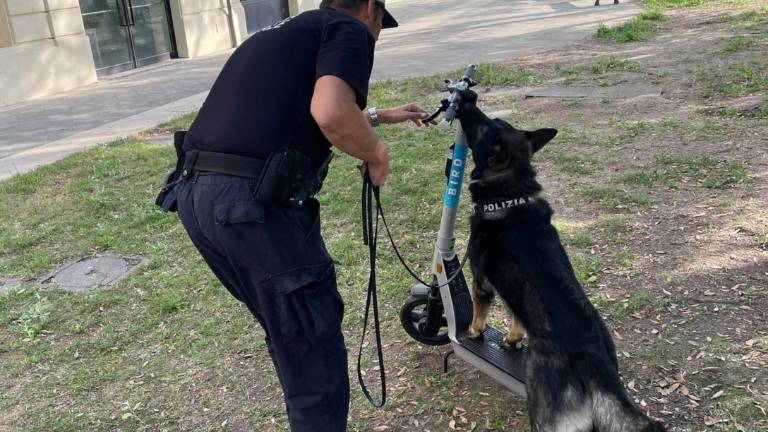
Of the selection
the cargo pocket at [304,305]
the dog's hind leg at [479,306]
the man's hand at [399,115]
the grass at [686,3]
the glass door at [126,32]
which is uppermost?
the glass door at [126,32]

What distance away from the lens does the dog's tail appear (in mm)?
2195

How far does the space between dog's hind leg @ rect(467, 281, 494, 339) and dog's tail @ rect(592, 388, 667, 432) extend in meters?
0.85

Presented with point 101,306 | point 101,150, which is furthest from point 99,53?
point 101,306

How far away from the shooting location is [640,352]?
333cm

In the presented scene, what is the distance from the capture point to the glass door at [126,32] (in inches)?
487

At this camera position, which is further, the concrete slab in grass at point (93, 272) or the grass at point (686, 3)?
the grass at point (686, 3)

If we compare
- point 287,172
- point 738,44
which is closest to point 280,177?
point 287,172

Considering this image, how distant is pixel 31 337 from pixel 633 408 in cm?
362

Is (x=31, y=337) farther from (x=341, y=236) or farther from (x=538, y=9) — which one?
(x=538, y=9)

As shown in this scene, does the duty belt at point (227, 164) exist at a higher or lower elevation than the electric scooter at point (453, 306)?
higher

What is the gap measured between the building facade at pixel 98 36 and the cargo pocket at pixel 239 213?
9.93 m

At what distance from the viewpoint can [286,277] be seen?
2311 millimetres

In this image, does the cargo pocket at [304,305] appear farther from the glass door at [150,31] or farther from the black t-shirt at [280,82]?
the glass door at [150,31]

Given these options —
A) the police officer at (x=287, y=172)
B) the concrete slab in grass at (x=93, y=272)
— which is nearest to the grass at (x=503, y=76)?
the concrete slab in grass at (x=93, y=272)
